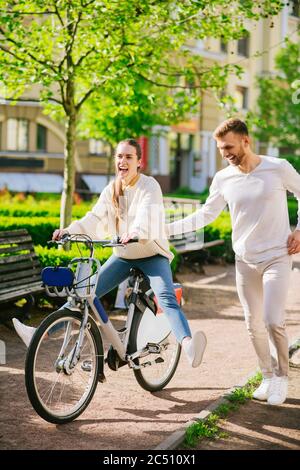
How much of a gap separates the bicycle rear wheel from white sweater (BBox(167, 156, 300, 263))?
0.89 m

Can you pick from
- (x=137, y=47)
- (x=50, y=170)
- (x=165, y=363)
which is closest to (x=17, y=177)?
(x=50, y=170)

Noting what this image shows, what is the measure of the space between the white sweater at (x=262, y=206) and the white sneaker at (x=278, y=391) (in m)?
0.92

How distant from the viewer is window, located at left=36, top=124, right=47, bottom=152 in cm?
3045

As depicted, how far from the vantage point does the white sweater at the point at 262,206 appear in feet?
18.5

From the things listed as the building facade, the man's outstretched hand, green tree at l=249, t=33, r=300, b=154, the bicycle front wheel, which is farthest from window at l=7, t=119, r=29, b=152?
the man's outstretched hand

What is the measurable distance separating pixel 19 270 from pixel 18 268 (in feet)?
0.91

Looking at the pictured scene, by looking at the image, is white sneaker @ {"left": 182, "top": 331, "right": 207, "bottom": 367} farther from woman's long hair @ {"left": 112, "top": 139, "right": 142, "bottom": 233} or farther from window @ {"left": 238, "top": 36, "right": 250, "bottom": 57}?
window @ {"left": 238, "top": 36, "right": 250, "bottom": 57}

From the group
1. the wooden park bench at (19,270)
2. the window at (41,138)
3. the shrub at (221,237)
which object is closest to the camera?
the wooden park bench at (19,270)

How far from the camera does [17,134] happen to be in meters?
30.1

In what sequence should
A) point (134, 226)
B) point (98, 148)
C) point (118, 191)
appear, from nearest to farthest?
point (134, 226)
point (118, 191)
point (98, 148)

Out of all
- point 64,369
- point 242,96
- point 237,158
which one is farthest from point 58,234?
point 242,96

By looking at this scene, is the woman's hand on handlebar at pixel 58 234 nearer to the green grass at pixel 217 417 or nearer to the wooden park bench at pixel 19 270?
the green grass at pixel 217 417

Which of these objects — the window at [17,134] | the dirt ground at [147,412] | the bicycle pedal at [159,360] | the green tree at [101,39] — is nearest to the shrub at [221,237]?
the green tree at [101,39]

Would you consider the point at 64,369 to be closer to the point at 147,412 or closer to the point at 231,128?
the point at 147,412
